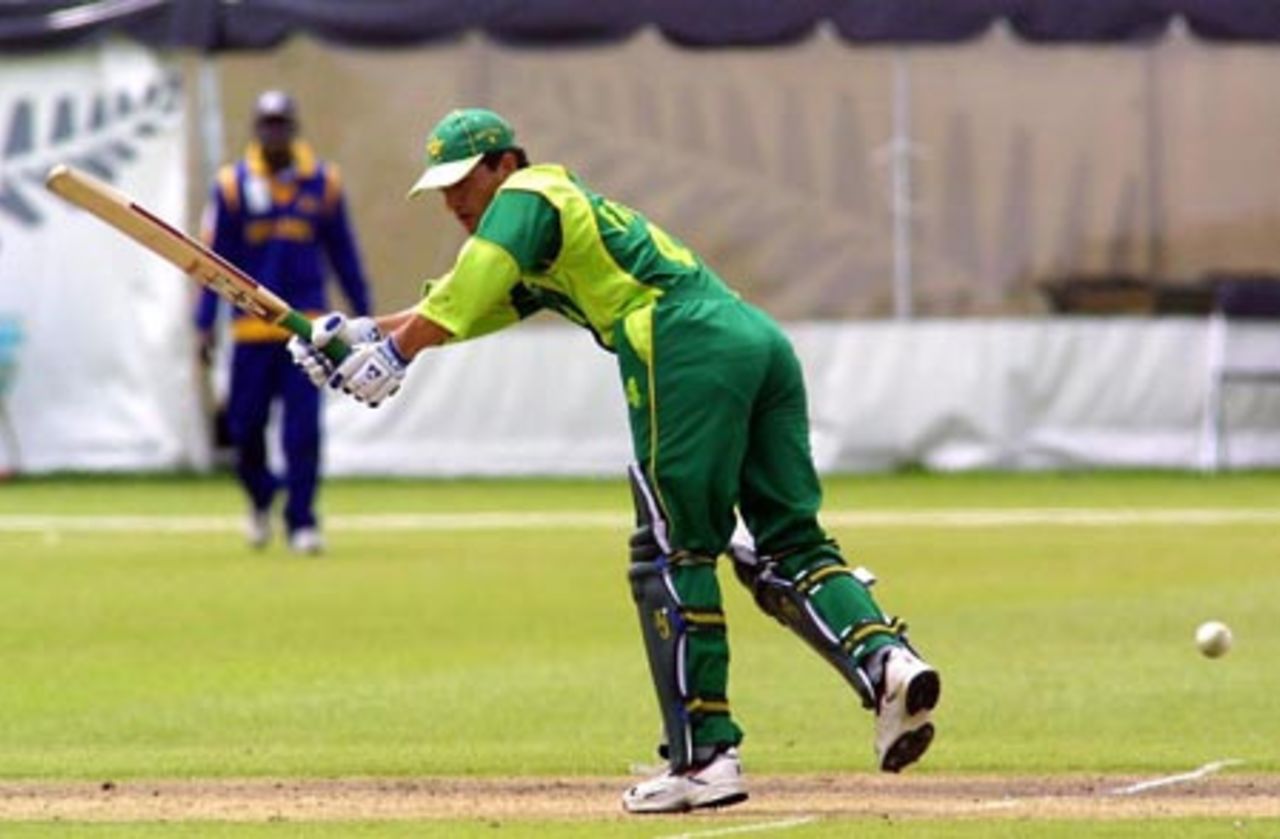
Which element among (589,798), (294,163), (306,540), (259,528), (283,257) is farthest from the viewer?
(259,528)

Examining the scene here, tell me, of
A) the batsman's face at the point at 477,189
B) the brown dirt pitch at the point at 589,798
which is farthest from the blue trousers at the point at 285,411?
the batsman's face at the point at 477,189

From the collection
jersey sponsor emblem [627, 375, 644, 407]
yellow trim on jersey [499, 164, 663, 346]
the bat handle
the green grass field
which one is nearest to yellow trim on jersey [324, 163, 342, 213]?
the green grass field

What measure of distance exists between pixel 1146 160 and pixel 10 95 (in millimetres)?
8924

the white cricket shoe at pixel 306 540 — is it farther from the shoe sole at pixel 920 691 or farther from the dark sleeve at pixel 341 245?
the shoe sole at pixel 920 691

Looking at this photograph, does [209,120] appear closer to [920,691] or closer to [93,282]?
[93,282]

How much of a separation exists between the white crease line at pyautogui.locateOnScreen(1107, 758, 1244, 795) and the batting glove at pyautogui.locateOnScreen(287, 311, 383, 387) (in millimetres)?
2680

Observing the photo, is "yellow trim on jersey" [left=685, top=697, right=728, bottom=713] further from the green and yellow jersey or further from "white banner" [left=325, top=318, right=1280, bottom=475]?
"white banner" [left=325, top=318, right=1280, bottom=475]

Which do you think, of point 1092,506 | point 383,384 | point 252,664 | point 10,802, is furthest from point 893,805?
point 1092,506

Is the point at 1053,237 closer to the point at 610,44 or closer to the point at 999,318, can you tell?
the point at 999,318

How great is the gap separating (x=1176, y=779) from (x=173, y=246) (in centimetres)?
352

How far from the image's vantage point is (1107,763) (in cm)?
1132

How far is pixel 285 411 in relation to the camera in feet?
65.3

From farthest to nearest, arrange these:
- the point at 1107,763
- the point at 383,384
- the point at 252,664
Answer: the point at 252,664 → the point at 1107,763 → the point at 383,384

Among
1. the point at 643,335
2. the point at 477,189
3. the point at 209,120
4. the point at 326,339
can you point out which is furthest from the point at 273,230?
the point at 643,335
